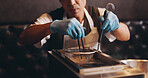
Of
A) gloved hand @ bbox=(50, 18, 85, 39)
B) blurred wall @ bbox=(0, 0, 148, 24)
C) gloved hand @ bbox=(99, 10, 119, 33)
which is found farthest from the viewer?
blurred wall @ bbox=(0, 0, 148, 24)

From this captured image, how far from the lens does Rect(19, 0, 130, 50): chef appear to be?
5.01 ft

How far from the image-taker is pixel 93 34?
202 cm

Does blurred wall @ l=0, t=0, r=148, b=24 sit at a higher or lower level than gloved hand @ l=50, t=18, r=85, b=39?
higher

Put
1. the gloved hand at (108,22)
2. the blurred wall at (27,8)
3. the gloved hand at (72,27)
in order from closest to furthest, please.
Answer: the gloved hand at (72,27) → the gloved hand at (108,22) → the blurred wall at (27,8)

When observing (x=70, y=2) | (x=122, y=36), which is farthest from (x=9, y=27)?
(x=122, y=36)

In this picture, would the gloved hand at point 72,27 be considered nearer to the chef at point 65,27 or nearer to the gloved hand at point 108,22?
the chef at point 65,27

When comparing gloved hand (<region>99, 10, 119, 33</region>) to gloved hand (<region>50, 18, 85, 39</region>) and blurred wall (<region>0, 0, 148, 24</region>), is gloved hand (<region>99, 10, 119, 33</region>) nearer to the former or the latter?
gloved hand (<region>50, 18, 85, 39</region>)

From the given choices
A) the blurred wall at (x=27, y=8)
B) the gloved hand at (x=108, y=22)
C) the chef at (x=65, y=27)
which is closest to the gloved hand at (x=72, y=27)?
the chef at (x=65, y=27)

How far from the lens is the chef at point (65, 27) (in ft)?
5.01

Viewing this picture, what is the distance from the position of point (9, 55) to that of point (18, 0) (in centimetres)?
65

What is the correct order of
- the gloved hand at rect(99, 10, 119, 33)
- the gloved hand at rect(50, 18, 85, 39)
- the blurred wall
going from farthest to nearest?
1. the blurred wall
2. the gloved hand at rect(99, 10, 119, 33)
3. the gloved hand at rect(50, 18, 85, 39)

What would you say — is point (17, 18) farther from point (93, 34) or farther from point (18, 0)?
point (93, 34)

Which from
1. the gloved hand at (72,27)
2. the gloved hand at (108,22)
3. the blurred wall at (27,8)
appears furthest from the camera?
the blurred wall at (27,8)

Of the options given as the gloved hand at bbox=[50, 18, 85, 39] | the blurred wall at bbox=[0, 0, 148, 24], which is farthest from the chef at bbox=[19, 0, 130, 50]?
the blurred wall at bbox=[0, 0, 148, 24]
